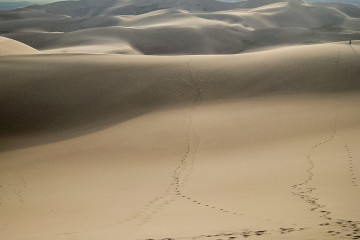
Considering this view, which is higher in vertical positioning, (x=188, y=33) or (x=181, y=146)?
(x=188, y=33)

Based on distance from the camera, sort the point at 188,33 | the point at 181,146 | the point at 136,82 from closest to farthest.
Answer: the point at 181,146, the point at 136,82, the point at 188,33

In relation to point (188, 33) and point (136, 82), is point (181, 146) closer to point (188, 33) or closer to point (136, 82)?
point (136, 82)

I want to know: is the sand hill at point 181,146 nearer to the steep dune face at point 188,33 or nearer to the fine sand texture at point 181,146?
the fine sand texture at point 181,146

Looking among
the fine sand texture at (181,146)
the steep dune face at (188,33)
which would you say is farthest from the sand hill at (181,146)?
the steep dune face at (188,33)

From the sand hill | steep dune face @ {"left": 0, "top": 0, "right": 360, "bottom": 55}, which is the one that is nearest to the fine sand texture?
the sand hill

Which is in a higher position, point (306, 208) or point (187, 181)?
point (306, 208)

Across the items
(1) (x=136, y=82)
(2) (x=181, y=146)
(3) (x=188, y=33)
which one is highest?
(3) (x=188, y=33)

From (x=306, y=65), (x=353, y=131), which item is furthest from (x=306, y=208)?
(x=306, y=65)

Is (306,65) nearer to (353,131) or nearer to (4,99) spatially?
(353,131)

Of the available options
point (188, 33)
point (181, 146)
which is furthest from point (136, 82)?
point (188, 33)
